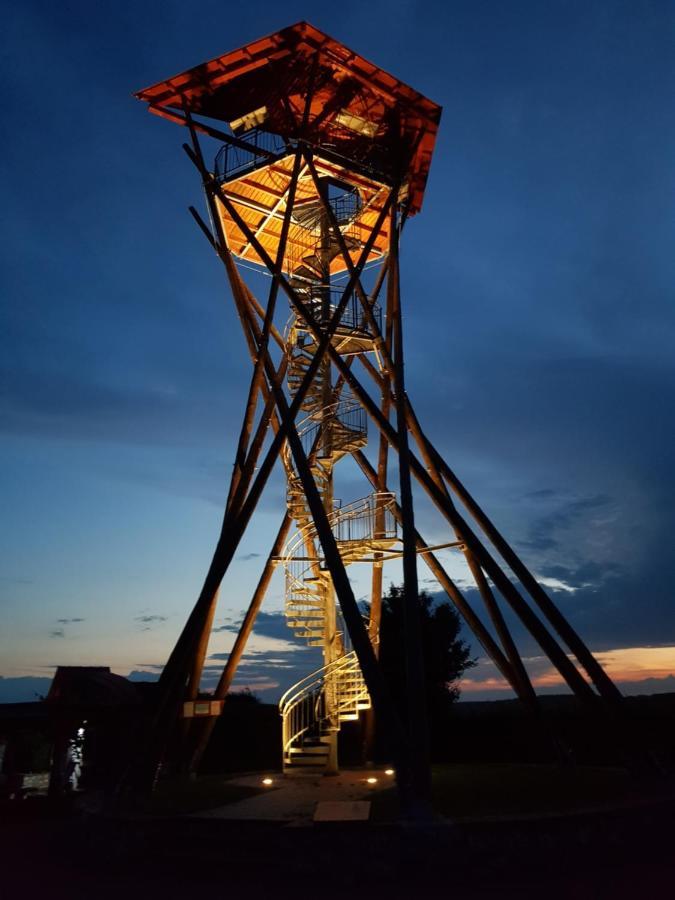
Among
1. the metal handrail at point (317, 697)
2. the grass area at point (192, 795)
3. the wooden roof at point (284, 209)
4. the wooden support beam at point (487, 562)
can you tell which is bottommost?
the grass area at point (192, 795)

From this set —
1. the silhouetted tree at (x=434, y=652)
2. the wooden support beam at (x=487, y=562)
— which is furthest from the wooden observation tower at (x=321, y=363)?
the silhouetted tree at (x=434, y=652)

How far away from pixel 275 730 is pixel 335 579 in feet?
35.2

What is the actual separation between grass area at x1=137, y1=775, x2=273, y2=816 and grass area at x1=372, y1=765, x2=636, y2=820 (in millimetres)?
2206

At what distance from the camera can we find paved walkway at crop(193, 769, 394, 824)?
762cm

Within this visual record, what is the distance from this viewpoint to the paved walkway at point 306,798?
762 cm

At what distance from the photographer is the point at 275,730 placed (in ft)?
59.3

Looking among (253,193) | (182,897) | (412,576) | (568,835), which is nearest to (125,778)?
(182,897)

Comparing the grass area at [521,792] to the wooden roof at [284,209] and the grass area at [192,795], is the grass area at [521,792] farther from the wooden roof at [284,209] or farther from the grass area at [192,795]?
the wooden roof at [284,209]

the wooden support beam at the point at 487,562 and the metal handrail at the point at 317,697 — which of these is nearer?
the wooden support beam at the point at 487,562

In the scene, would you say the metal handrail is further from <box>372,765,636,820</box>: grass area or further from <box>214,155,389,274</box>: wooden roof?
<box>214,155,389,274</box>: wooden roof

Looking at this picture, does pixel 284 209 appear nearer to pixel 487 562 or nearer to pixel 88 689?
pixel 487 562

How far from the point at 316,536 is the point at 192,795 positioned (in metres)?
5.33

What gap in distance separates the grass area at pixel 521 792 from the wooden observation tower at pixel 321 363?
54.7 inches

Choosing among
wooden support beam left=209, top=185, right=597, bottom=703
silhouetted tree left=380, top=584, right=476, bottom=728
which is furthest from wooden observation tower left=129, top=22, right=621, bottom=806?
silhouetted tree left=380, top=584, right=476, bottom=728
